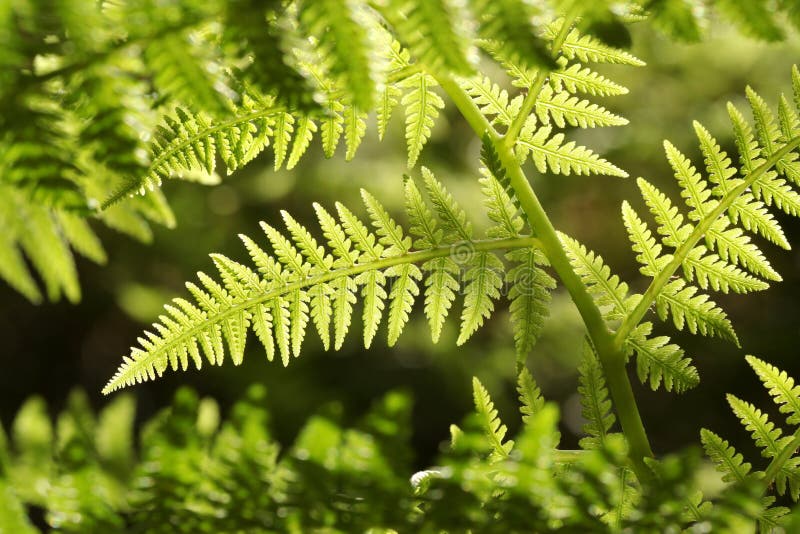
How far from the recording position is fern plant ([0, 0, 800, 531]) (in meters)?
0.53

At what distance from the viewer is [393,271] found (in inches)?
41.7

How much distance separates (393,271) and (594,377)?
34cm

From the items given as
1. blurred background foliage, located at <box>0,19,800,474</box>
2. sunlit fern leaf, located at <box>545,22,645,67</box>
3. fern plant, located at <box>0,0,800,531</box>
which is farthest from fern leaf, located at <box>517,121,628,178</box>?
blurred background foliage, located at <box>0,19,800,474</box>

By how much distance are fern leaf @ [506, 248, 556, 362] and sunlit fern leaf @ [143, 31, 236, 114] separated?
525 millimetres

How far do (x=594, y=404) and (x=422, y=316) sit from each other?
3.87 meters

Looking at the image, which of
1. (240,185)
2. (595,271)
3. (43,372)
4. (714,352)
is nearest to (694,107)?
(714,352)

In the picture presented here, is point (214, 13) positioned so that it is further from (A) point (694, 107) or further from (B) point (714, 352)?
(A) point (694, 107)

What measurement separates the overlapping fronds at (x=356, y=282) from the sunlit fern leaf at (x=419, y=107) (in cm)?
6

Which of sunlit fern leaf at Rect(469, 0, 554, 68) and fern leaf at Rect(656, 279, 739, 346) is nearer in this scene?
sunlit fern leaf at Rect(469, 0, 554, 68)

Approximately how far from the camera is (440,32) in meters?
0.56

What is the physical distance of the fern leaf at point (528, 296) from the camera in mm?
979

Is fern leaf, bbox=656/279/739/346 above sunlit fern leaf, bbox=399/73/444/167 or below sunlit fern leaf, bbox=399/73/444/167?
below

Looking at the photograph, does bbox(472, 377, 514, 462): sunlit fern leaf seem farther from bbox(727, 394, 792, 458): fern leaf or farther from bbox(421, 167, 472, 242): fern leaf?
bbox(727, 394, 792, 458): fern leaf

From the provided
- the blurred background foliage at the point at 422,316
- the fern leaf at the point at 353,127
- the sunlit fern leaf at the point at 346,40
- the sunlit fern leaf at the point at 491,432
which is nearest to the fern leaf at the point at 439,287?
the sunlit fern leaf at the point at 491,432
